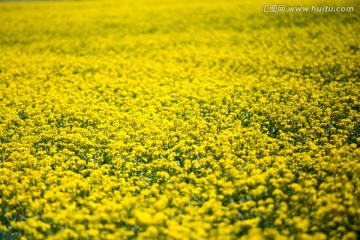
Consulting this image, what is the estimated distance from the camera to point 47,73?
16.3 m

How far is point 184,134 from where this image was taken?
35.0ft

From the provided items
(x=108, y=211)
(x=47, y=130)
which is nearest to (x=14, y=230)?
(x=108, y=211)

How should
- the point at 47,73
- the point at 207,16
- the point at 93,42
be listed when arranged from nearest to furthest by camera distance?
the point at 47,73
the point at 93,42
the point at 207,16

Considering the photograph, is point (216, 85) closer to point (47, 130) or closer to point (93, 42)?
point (47, 130)

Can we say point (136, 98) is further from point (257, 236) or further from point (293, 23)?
point (293, 23)

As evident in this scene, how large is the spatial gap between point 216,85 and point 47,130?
18.7 feet

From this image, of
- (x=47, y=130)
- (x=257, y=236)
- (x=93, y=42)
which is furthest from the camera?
(x=93, y=42)

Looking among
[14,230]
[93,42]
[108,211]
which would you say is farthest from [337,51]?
[14,230]

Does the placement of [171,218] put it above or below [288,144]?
below

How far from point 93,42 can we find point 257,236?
16.2 m

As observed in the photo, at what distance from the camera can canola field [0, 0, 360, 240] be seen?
741cm

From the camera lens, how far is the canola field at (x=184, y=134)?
7414 mm

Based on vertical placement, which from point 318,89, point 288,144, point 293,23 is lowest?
point 288,144

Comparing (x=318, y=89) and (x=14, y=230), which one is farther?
(x=318, y=89)
